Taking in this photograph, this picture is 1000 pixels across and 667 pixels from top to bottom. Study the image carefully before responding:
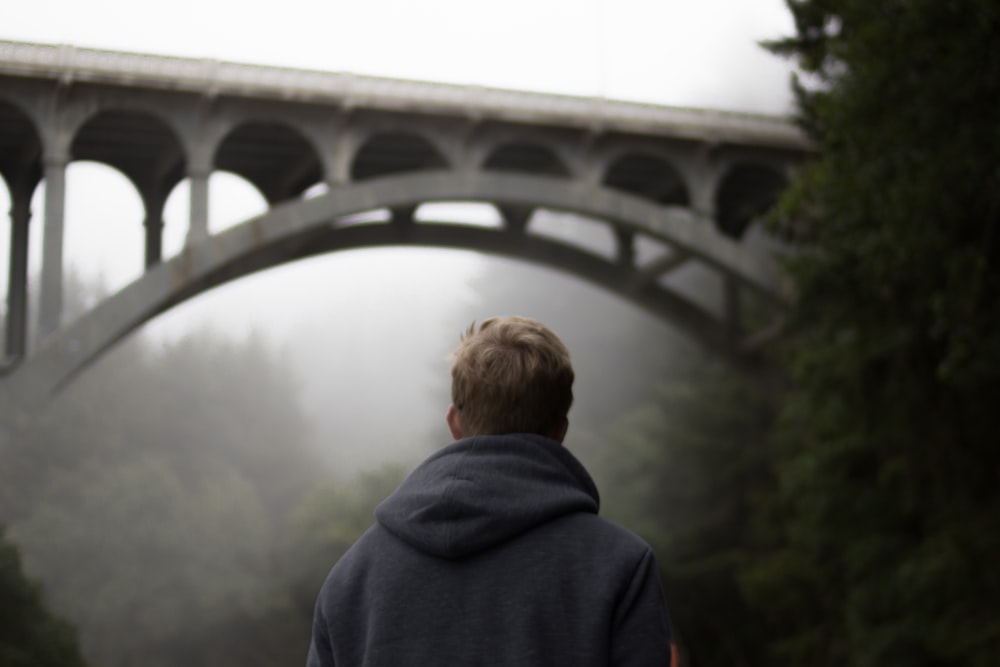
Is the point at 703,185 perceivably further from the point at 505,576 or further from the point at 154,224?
the point at 505,576

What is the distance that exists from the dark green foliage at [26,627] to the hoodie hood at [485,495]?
561cm

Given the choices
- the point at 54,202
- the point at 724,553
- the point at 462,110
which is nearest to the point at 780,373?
the point at 724,553

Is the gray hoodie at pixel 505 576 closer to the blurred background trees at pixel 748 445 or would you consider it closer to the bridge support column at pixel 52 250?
the blurred background trees at pixel 748 445

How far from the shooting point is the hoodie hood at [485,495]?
1350mm

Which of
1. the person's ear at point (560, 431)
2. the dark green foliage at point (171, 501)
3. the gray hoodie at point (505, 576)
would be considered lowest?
the dark green foliage at point (171, 501)

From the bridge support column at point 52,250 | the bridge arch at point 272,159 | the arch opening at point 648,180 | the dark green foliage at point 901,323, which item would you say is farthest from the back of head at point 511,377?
the arch opening at point 648,180

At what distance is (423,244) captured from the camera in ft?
38.6

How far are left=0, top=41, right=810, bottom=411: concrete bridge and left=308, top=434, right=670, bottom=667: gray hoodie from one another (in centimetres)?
751

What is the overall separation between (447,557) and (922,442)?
7.85 m

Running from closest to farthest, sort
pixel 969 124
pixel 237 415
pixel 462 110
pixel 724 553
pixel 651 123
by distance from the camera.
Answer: pixel 969 124 < pixel 462 110 < pixel 651 123 < pixel 724 553 < pixel 237 415

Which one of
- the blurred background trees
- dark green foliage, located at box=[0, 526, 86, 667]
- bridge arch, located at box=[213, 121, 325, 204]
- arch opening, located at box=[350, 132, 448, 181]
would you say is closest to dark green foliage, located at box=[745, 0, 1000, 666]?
the blurred background trees

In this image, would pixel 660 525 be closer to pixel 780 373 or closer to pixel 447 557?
pixel 780 373

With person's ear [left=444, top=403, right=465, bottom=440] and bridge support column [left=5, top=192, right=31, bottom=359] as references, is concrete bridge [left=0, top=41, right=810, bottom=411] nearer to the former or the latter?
bridge support column [left=5, top=192, right=31, bottom=359]

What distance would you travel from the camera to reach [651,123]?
10805 mm
